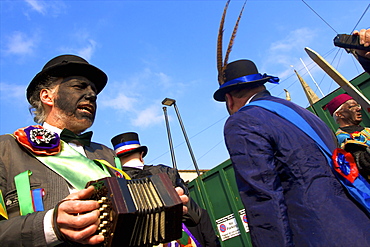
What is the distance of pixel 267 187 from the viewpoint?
174cm

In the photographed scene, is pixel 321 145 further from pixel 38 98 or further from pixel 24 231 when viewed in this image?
pixel 38 98

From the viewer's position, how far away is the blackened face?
1.75 m

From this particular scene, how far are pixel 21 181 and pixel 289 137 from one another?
5.11 feet

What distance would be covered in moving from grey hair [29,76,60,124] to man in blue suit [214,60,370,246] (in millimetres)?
Answer: 1233

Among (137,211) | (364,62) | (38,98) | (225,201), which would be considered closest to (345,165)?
(364,62)

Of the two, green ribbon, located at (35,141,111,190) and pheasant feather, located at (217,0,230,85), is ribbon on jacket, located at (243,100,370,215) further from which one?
green ribbon, located at (35,141,111,190)

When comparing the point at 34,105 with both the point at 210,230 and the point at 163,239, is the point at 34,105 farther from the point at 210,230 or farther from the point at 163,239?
the point at 210,230

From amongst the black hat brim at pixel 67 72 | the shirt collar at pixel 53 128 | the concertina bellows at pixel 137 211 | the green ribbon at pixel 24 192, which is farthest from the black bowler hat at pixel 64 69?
the concertina bellows at pixel 137 211

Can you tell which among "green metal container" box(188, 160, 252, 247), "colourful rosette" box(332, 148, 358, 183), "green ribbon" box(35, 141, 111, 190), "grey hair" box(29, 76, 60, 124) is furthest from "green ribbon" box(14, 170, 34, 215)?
"green metal container" box(188, 160, 252, 247)

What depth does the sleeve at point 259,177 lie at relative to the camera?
1.64 metres

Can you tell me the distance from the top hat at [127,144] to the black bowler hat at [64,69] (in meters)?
2.01

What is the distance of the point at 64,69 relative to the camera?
6.06ft

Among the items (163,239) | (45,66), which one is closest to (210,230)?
(163,239)

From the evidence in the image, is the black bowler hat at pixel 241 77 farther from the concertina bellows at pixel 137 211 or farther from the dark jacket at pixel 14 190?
the dark jacket at pixel 14 190
